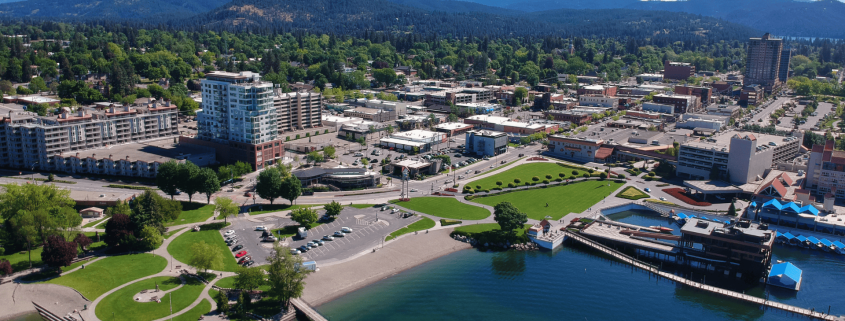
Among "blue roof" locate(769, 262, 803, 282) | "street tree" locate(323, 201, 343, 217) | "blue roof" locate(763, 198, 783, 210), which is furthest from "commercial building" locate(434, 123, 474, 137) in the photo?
"blue roof" locate(769, 262, 803, 282)

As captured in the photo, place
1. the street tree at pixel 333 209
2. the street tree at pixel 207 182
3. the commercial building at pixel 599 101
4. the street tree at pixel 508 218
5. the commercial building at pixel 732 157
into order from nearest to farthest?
the street tree at pixel 508 218
the street tree at pixel 333 209
the street tree at pixel 207 182
the commercial building at pixel 732 157
the commercial building at pixel 599 101

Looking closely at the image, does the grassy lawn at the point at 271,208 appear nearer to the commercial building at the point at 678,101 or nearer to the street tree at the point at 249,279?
the street tree at the point at 249,279

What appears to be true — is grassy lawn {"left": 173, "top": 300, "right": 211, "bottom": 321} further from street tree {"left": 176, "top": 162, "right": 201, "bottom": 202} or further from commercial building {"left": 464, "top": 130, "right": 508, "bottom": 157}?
commercial building {"left": 464, "top": 130, "right": 508, "bottom": 157}

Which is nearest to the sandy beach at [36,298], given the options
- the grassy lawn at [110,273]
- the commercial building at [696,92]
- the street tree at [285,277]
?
the grassy lawn at [110,273]

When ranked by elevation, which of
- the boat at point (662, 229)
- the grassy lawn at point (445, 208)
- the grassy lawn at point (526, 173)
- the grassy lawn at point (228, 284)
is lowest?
the grassy lawn at point (228, 284)

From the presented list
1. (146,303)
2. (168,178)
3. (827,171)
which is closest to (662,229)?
(827,171)

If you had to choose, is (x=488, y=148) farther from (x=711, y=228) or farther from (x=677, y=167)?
(x=711, y=228)

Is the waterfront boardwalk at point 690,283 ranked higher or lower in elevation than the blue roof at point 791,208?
lower
